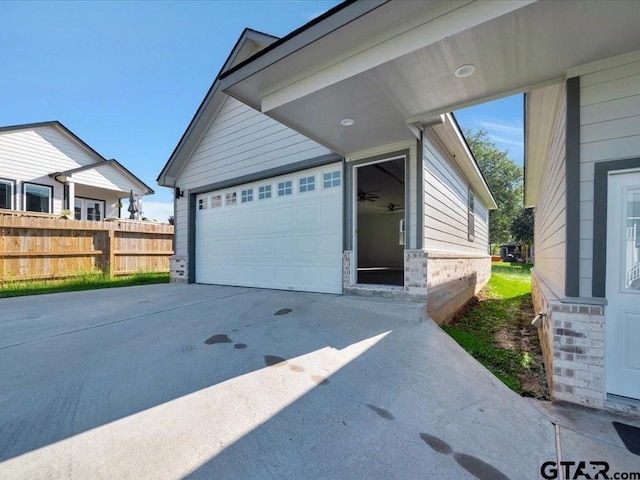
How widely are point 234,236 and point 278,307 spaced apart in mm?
3365

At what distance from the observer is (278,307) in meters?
5.16

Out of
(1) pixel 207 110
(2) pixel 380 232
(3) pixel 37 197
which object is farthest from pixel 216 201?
(2) pixel 380 232

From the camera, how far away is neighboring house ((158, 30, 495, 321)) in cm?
505

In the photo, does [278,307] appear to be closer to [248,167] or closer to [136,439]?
[136,439]

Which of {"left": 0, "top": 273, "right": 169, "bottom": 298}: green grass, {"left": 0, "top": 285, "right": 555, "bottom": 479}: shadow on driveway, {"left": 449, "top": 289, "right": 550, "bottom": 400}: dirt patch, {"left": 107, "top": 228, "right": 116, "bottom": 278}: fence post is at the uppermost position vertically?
{"left": 107, "top": 228, "right": 116, "bottom": 278}: fence post

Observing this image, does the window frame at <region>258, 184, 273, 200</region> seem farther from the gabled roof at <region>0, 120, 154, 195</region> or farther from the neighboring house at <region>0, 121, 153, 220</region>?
the gabled roof at <region>0, 120, 154, 195</region>

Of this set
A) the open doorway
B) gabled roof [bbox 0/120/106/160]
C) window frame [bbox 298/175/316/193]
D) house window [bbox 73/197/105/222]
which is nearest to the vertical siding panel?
window frame [bbox 298/175/316/193]

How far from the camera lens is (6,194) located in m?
10.1

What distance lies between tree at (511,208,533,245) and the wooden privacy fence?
27.3m

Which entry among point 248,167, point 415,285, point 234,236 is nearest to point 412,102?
point 415,285

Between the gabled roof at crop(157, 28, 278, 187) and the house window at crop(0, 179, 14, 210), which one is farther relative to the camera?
the house window at crop(0, 179, 14, 210)

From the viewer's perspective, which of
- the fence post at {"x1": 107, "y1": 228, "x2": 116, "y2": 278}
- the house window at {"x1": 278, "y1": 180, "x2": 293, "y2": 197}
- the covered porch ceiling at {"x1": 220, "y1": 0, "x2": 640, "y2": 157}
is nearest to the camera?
the covered porch ceiling at {"x1": 220, "y1": 0, "x2": 640, "y2": 157}

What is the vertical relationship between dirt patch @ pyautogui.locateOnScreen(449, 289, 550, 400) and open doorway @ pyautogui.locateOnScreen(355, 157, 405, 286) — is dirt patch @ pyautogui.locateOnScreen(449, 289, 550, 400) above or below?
below

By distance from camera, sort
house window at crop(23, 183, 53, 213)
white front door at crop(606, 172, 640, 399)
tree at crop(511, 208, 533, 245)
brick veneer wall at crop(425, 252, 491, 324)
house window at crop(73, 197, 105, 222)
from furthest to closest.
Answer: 1. tree at crop(511, 208, 533, 245)
2. house window at crop(73, 197, 105, 222)
3. house window at crop(23, 183, 53, 213)
4. brick veneer wall at crop(425, 252, 491, 324)
5. white front door at crop(606, 172, 640, 399)
